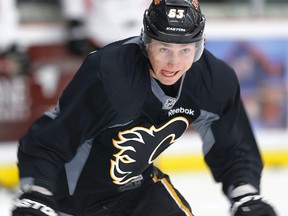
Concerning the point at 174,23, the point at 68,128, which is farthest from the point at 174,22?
the point at 68,128

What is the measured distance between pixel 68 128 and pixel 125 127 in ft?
0.67

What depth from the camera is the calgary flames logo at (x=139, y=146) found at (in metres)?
2.61

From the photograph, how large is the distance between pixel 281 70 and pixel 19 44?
6.45 feet

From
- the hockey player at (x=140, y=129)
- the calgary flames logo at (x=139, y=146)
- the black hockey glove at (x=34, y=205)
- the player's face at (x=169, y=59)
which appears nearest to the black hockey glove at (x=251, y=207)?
the hockey player at (x=140, y=129)

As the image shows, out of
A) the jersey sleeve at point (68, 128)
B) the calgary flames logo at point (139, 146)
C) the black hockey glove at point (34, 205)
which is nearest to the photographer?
the black hockey glove at point (34, 205)

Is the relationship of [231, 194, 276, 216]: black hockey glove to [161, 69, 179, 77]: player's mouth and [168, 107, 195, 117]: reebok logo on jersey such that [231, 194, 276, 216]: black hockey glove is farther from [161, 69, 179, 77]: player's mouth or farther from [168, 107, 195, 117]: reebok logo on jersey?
[161, 69, 179, 77]: player's mouth

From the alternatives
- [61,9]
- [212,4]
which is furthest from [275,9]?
[61,9]

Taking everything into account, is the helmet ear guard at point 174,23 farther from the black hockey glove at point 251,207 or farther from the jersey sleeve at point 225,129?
the black hockey glove at point 251,207

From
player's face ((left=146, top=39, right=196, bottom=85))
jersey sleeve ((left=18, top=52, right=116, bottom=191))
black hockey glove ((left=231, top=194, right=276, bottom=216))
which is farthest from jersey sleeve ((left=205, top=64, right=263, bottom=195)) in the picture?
jersey sleeve ((left=18, top=52, right=116, bottom=191))

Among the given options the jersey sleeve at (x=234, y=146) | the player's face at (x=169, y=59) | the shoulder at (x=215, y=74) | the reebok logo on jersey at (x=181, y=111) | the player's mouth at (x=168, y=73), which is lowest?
the jersey sleeve at (x=234, y=146)

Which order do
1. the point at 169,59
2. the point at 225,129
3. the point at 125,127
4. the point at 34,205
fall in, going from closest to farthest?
the point at 34,205, the point at 169,59, the point at 125,127, the point at 225,129

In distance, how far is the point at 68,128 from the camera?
8.06 ft

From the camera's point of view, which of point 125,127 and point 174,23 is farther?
point 125,127

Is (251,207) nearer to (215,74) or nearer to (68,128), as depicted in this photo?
(215,74)
